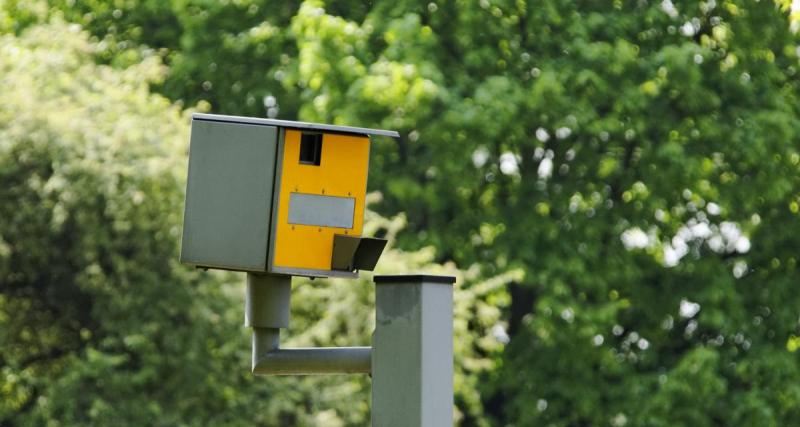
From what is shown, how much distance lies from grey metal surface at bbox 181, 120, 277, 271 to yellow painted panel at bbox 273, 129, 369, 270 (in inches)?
1.6

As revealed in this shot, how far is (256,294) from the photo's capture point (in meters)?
3.44

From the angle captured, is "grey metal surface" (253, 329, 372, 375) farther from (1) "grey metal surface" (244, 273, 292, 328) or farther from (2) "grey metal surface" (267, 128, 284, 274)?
(2) "grey metal surface" (267, 128, 284, 274)

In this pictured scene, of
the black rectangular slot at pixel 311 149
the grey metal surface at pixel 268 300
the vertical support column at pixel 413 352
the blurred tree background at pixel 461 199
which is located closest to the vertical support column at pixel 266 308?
the grey metal surface at pixel 268 300

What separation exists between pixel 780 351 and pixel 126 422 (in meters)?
6.73

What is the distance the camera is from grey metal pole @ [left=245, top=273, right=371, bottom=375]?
3.37 m

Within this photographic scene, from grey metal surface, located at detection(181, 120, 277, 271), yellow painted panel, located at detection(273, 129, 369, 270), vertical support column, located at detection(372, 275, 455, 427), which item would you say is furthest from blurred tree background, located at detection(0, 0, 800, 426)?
vertical support column, located at detection(372, 275, 455, 427)

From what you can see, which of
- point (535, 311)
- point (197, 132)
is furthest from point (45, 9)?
point (197, 132)

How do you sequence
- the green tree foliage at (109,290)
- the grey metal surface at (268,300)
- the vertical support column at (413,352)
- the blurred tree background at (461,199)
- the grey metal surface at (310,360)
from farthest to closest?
the blurred tree background at (461,199) → the green tree foliage at (109,290) → the grey metal surface at (268,300) → the grey metal surface at (310,360) → the vertical support column at (413,352)

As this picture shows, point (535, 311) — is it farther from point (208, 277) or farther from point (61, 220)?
point (61, 220)

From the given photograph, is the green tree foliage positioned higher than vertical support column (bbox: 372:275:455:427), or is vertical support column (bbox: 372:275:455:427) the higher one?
vertical support column (bbox: 372:275:455:427)

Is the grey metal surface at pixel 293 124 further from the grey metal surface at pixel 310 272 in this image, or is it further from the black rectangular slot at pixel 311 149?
the grey metal surface at pixel 310 272

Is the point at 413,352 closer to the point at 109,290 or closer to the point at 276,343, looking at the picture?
the point at 276,343

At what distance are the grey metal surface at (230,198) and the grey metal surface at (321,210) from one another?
8cm

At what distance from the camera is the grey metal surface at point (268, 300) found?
3.41 meters
